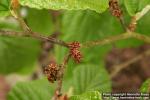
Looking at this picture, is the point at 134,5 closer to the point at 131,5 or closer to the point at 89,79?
the point at 131,5

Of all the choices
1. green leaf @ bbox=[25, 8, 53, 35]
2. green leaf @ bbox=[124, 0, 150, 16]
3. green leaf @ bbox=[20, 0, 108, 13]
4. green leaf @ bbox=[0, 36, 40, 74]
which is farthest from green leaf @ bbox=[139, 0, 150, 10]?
green leaf @ bbox=[0, 36, 40, 74]

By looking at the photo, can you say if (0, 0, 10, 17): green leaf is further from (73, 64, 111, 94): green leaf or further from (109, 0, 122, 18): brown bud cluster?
(73, 64, 111, 94): green leaf

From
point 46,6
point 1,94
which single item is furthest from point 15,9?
point 1,94

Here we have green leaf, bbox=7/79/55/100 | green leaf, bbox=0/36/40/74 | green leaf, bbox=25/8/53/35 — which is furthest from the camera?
green leaf, bbox=0/36/40/74

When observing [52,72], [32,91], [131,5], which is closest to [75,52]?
[52,72]

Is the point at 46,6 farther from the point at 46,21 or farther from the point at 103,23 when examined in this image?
the point at 46,21

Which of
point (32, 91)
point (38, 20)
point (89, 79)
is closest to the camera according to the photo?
point (32, 91)
